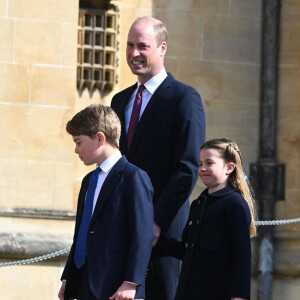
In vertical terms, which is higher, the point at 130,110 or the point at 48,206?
the point at 130,110

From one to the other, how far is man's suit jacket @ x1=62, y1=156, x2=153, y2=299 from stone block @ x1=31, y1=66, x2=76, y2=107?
374 cm

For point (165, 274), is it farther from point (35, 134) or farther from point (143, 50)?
point (35, 134)

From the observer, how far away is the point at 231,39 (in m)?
10.3

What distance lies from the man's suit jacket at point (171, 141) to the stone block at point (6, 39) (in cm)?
333

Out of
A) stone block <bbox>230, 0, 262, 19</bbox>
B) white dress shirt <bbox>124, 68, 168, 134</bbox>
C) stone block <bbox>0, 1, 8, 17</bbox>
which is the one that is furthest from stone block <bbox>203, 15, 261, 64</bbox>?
white dress shirt <bbox>124, 68, 168, 134</bbox>

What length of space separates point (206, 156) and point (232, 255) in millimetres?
466

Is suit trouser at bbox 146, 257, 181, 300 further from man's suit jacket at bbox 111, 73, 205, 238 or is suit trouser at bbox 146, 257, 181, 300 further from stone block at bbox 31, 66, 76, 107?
stone block at bbox 31, 66, 76, 107

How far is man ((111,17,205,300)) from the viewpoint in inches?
238

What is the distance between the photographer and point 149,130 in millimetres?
6168

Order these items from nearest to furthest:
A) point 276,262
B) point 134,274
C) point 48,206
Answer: point 134,274 → point 48,206 → point 276,262

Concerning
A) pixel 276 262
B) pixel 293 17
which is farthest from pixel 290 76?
pixel 276 262

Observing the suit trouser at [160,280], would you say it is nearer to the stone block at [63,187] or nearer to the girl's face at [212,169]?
the girl's face at [212,169]

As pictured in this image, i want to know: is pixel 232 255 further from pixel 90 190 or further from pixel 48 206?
pixel 48 206

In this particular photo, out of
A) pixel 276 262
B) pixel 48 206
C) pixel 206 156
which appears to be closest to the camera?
pixel 206 156
